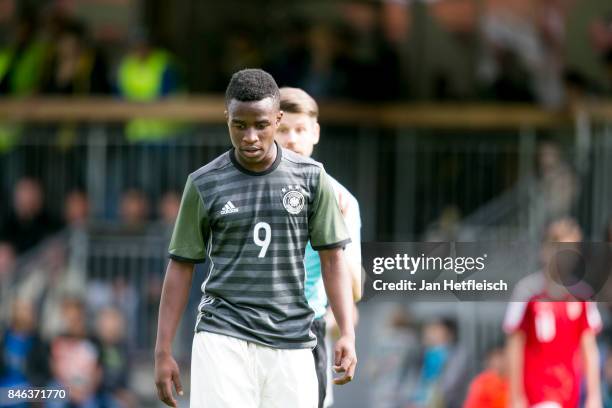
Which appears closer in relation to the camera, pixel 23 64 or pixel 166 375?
pixel 166 375

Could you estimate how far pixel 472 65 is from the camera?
16609mm

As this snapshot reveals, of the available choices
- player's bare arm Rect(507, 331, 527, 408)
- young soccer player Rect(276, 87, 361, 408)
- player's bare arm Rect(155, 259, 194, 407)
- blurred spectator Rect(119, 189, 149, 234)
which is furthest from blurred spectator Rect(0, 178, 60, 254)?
player's bare arm Rect(155, 259, 194, 407)

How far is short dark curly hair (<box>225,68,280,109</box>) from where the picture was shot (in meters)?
6.35

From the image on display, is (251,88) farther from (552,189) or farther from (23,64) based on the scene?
(23,64)

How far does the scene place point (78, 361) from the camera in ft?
40.3

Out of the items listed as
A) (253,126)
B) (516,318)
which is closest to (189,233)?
(253,126)

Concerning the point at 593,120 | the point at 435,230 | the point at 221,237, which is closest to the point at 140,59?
the point at 435,230

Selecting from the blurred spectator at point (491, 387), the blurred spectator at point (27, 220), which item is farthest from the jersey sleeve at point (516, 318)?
the blurred spectator at point (27, 220)

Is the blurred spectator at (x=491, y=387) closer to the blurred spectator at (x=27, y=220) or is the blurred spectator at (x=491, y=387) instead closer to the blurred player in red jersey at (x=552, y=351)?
the blurred player in red jersey at (x=552, y=351)

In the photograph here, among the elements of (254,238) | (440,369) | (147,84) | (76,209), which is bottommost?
(440,369)

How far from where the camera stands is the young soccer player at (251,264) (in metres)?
6.40

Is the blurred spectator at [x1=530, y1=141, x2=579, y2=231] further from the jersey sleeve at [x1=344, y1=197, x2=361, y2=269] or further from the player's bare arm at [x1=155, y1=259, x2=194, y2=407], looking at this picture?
the player's bare arm at [x1=155, y1=259, x2=194, y2=407]

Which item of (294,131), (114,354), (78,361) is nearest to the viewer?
(294,131)

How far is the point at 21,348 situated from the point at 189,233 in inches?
280
